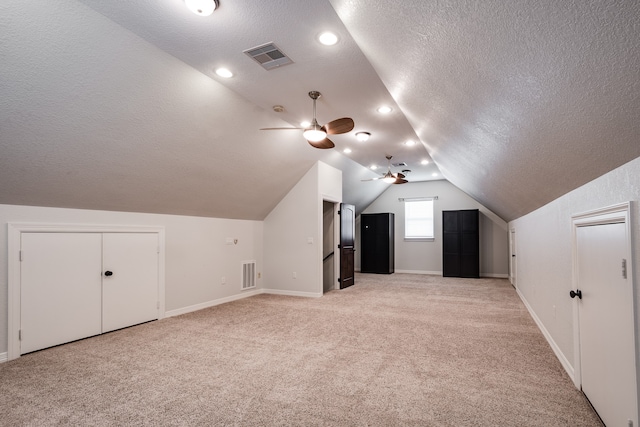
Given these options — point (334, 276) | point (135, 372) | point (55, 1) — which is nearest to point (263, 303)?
point (334, 276)

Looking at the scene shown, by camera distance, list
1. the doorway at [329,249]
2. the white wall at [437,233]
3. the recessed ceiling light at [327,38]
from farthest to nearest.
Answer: the white wall at [437,233] → the doorway at [329,249] → the recessed ceiling light at [327,38]

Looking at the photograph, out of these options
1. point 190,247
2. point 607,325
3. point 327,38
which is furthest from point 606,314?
point 190,247

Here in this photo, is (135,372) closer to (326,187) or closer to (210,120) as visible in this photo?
(210,120)

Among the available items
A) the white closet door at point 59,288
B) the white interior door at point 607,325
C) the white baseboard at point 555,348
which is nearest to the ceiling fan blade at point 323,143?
the white interior door at point 607,325

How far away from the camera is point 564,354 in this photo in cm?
313

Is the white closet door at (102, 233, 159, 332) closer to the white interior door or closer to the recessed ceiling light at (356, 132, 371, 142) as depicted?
the recessed ceiling light at (356, 132, 371, 142)

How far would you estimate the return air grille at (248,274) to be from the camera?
21.6 ft

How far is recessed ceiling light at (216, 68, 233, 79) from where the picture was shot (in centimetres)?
326

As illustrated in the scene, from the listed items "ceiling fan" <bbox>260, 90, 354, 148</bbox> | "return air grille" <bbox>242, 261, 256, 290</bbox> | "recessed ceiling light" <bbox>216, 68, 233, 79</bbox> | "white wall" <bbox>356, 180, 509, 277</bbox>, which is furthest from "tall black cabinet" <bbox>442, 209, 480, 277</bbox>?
"recessed ceiling light" <bbox>216, 68, 233, 79</bbox>

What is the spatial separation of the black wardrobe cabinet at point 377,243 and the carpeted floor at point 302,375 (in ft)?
16.4

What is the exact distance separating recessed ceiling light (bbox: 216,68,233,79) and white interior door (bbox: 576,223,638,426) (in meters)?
3.32

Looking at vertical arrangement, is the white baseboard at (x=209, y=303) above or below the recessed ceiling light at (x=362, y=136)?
below

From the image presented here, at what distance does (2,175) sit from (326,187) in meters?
4.92

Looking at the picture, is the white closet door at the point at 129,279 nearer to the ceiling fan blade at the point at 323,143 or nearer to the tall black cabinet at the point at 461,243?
the ceiling fan blade at the point at 323,143
